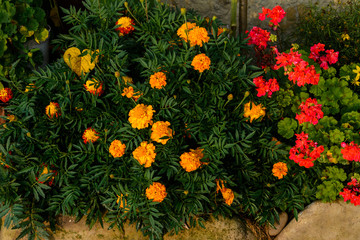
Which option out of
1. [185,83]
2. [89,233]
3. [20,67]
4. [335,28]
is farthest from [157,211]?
[335,28]

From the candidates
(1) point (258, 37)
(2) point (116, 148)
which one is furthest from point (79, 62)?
(1) point (258, 37)

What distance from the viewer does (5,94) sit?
274cm

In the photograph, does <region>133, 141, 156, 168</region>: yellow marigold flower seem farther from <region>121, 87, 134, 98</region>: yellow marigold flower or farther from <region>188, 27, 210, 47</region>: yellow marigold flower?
<region>188, 27, 210, 47</region>: yellow marigold flower

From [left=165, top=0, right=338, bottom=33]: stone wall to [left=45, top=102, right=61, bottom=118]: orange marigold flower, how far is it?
1886 millimetres

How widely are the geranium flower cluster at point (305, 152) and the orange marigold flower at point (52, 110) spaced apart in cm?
167

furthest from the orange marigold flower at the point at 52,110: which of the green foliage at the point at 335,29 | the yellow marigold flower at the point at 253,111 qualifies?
the green foliage at the point at 335,29

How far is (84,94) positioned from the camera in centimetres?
261

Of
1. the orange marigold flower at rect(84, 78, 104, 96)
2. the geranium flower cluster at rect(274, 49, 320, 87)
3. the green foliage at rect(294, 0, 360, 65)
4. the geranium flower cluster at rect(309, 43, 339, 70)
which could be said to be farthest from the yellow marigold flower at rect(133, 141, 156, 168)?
the green foliage at rect(294, 0, 360, 65)

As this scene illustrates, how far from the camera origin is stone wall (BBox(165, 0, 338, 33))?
12.7ft

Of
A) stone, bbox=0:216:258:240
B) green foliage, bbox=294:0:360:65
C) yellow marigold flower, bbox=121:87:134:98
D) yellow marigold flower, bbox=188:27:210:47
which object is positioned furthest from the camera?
green foliage, bbox=294:0:360:65

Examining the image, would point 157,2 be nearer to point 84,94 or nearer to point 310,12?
point 84,94

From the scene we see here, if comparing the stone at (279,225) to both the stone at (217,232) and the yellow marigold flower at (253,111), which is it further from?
the yellow marigold flower at (253,111)

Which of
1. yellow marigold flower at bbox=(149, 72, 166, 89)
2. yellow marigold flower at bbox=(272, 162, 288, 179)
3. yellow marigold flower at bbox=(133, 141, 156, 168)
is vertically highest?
yellow marigold flower at bbox=(149, 72, 166, 89)

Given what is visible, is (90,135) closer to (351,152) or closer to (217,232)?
(217,232)
